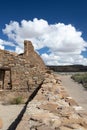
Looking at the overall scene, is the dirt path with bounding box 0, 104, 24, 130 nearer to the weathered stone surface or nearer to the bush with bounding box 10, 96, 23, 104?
the bush with bounding box 10, 96, 23, 104

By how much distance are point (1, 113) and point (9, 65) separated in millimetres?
3281

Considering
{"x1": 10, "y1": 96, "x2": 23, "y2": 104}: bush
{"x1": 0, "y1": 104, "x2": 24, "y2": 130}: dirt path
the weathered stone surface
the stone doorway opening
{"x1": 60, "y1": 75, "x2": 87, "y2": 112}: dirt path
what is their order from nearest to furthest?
the weathered stone surface < {"x1": 0, "y1": 104, "x2": 24, "y2": 130}: dirt path < {"x1": 10, "y1": 96, "x2": 23, "y2": 104}: bush < the stone doorway opening < {"x1": 60, "y1": 75, "x2": 87, "y2": 112}: dirt path

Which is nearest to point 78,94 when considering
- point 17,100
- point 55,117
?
point 17,100

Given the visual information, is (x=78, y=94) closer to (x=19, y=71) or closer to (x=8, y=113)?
(x=19, y=71)

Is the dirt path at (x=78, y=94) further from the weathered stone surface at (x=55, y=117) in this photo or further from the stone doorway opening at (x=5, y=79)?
the weathered stone surface at (x=55, y=117)

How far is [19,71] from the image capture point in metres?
13.3

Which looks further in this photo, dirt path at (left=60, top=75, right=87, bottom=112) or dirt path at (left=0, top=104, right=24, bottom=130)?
dirt path at (left=60, top=75, right=87, bottom=112)

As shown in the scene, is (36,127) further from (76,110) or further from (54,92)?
(54,92)

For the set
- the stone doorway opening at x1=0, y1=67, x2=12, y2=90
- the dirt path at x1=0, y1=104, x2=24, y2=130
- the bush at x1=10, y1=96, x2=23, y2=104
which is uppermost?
the stone doorway opening at x1=0, y1=67, x2=12, y2=90

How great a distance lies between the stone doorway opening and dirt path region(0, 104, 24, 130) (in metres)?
1.28

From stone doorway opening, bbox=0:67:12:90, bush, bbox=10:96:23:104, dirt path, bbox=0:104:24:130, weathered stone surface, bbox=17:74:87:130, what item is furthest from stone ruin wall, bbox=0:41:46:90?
weathered stone surface, bbox=17:74:87:130

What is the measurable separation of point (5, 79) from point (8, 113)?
3.01 m

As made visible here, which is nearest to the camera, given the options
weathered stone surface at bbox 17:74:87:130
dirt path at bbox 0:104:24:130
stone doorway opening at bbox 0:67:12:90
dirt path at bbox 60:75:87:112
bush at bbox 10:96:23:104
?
weathered stone surface at bbox 17:74:87:130

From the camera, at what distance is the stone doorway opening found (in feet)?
43.3
